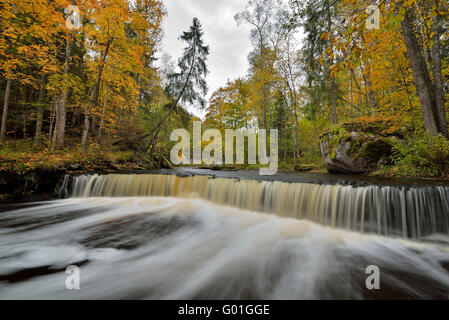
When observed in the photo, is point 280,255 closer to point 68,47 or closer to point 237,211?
point 237,211

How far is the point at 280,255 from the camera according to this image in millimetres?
2662

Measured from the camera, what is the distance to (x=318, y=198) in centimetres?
411

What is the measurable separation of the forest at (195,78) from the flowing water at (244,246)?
2.47m

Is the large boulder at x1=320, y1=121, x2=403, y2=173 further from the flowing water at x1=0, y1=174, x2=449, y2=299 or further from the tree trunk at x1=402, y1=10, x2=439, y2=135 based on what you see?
the flowing water at x1=0, y1=174, x2=449, y2=299

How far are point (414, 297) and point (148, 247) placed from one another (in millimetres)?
3558

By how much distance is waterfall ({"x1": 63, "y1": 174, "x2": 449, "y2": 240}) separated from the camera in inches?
121

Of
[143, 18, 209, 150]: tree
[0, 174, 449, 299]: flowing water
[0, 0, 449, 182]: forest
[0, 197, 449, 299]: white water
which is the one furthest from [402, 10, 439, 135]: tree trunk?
[143, 18, 209, 150]: tree

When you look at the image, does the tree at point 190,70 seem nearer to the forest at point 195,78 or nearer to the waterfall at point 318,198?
the forest at point 195,78

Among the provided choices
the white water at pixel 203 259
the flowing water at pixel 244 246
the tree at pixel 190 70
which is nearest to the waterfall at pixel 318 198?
the flowing water at pixel 244 246

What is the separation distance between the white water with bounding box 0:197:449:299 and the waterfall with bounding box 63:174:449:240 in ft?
0.97

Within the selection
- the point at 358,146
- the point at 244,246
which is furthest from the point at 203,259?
the point at 358,146

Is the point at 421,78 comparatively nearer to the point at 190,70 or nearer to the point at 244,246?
the point at 244,246

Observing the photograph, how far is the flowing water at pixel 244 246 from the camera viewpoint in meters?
1.90

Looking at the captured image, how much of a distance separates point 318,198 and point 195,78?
10392 millimetres
